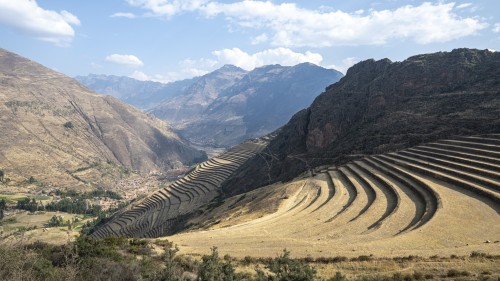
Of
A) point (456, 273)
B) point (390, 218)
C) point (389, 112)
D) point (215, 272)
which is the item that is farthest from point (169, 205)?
point (456, 273)

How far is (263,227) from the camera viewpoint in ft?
116

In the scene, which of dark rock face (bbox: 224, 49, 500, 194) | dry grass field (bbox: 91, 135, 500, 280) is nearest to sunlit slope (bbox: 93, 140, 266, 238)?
dark rock face (bbox: 224, 49, 500, 194)

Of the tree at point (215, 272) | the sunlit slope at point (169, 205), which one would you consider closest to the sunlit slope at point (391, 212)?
the tree at point (215, 272)

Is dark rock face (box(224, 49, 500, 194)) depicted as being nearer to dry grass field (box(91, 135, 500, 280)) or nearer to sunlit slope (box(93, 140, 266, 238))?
dry grass field (box(91, 135, 500, 280))

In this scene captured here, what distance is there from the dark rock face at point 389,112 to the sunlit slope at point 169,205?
11072mm

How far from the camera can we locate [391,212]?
1275 inches

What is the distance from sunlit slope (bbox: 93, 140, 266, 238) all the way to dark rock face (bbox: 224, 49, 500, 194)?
1107 cm

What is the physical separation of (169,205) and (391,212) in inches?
2970

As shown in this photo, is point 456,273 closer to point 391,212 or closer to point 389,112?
point 391,212

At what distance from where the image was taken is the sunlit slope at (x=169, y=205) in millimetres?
82625

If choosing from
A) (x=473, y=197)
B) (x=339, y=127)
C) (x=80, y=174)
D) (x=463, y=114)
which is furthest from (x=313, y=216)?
(x=80, y=174)

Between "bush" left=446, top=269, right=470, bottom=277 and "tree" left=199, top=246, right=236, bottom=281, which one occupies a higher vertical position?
"tree" left=199, top=246, right=236, bottom=281

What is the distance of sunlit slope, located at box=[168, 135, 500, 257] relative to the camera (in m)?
24.6

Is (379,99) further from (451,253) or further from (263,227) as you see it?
(451,253)
